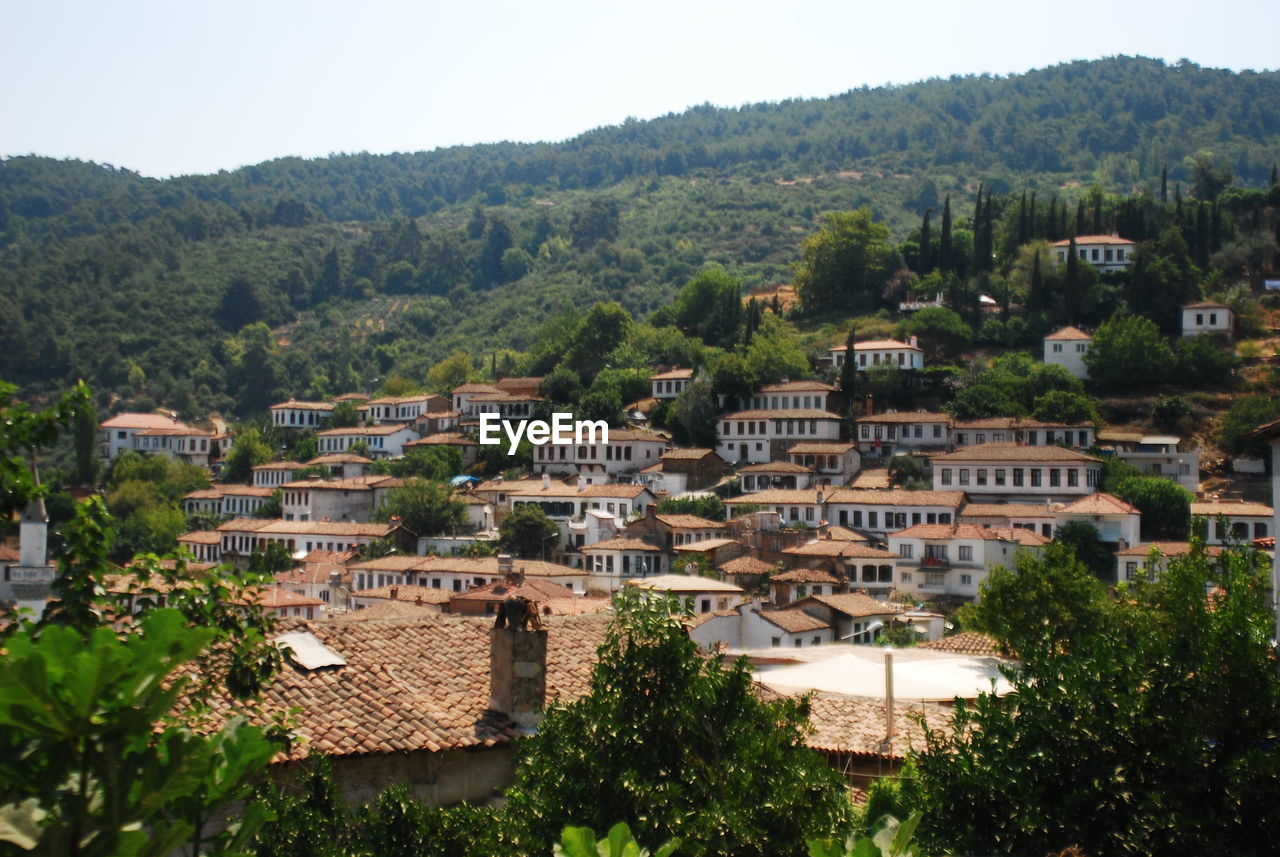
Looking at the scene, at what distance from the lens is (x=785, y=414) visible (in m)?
60.1

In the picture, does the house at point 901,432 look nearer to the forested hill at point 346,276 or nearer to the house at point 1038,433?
the house at point 1038,433

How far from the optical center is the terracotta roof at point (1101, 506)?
46.4m

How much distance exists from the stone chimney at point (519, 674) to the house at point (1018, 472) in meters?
42.6

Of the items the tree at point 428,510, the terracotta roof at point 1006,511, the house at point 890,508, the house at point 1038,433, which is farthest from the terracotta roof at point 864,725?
the house at point 1038,433

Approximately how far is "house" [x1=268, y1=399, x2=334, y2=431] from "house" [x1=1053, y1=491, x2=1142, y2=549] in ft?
168

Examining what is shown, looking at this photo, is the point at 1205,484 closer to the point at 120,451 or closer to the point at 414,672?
the point at 414,672

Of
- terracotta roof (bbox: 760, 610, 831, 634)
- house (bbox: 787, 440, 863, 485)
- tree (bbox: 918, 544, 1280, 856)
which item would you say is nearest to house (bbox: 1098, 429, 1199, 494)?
house (bbox: 787, 440, 863, 485)

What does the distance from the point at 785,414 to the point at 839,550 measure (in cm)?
1535

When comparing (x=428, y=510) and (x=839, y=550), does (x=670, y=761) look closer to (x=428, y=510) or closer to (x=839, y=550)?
(x=839, y=550)

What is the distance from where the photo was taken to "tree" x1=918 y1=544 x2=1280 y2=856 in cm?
741

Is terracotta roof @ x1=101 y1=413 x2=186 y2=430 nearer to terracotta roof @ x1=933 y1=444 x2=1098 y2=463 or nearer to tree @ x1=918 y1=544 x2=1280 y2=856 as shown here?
terracotta roof @ x1=933 y1=444 x2=1098 y2=463

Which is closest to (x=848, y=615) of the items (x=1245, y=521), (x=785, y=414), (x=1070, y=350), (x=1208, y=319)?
(x=1245, y=521)

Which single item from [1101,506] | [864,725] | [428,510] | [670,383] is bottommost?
[428,510]

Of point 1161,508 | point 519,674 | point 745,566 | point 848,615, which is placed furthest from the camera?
point 1161,508
